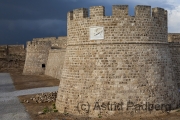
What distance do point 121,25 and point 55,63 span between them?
19.4 metres

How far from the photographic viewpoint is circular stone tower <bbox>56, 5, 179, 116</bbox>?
35.4 feet

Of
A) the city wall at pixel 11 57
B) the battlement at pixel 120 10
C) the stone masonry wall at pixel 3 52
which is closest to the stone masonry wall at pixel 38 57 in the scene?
the city wall at pixel 11 57

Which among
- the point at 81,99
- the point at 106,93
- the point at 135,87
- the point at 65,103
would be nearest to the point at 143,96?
the point at 135,87

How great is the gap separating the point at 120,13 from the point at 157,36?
2.32m

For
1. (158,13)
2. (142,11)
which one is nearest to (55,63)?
(158,13)

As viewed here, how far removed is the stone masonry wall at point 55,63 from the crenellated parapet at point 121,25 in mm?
14665

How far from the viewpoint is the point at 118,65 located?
10.9 m

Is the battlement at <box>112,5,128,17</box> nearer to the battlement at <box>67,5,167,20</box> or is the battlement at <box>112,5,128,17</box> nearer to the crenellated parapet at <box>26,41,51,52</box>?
the battlement at <box>67,5,167,20</box>

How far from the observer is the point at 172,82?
12.1 metres

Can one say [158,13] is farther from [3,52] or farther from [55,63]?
[3,52]

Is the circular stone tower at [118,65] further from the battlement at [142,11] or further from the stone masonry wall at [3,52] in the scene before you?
the stone masonry wall at [3,52]

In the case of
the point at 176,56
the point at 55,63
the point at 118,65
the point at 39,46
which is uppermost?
the point at 39,46

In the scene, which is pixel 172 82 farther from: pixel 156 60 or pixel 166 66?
pixel 156 60

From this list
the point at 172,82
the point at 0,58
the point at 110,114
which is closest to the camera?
the point at 110,114
